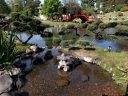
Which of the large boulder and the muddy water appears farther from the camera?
the muddy water

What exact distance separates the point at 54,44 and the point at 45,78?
58.6 ft

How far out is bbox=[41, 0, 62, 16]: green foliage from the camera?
306 feet

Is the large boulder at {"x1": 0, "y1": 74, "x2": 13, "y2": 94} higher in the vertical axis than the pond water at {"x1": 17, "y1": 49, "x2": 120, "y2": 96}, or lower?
higher

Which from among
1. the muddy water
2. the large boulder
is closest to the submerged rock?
the muddy water

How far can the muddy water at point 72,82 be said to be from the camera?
2720cm

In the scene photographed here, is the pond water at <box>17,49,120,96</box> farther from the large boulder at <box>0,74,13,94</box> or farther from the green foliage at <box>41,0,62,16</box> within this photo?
the green foliage at <box>41,0,62,16</box>

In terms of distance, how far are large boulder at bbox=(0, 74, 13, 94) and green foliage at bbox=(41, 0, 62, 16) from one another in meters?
67.6

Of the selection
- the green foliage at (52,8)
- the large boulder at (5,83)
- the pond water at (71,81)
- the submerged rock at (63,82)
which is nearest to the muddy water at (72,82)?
the pond water at (71,81)

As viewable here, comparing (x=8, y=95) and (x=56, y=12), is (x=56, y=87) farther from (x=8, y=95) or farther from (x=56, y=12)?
(x=56, y=12)

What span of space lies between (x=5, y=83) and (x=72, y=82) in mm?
7430

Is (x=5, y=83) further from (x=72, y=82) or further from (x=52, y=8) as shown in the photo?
(x=52, y=8)

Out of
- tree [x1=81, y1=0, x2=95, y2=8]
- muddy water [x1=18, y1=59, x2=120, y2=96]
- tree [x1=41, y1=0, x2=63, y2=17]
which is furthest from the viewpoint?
tree [x1=81, y1=0, x2=95, y2=8]

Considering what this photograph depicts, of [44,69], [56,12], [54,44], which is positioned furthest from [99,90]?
[56,12]

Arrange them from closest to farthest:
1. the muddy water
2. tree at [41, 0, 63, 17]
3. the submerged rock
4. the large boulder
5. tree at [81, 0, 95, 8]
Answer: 1. the large boulder
2. the muddy water
3. the submerged rock
4. tree at [41, 0, 63, 17]
5. tree at [81, 0, 95, 8]
